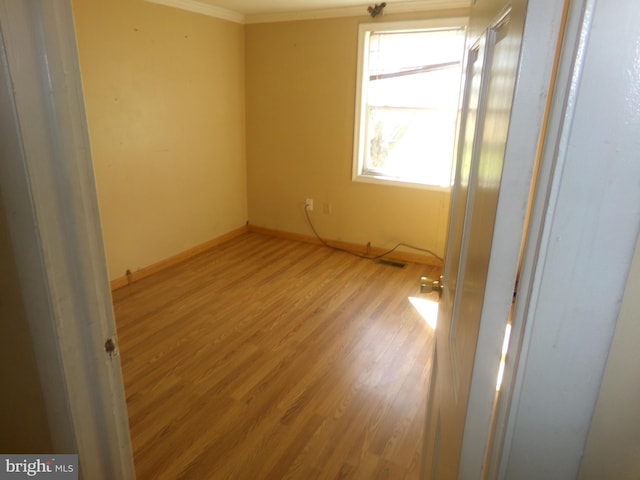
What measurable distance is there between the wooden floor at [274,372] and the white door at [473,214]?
0.89 metres

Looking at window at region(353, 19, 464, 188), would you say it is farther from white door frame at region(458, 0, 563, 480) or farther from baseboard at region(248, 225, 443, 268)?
white door frame at region(458, 0, 563, 480)

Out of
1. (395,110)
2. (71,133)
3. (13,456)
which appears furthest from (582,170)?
(395,110)

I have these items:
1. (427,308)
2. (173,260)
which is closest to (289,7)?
(173,260)

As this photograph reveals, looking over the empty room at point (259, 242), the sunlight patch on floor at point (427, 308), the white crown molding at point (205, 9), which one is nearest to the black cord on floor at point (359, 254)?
the empty room at point (259, 242)

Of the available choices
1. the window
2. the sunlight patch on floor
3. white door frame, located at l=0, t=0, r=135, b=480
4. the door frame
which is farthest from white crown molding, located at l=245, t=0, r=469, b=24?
white door frame, located at l=0, t=0, r=135, b=480

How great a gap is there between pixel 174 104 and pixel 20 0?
10.2 feet

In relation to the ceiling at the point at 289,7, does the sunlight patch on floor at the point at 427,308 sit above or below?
below

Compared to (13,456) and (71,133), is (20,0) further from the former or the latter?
(13,456)

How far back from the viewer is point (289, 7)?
144 inches

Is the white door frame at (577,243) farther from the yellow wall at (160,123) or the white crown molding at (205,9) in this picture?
the white crown molding at (205,9)

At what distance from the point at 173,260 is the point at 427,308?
227 cm

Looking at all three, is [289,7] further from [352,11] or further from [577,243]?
[577,243]

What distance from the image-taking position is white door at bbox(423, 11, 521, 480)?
592mm

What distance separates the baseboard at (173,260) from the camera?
3.33 meters
